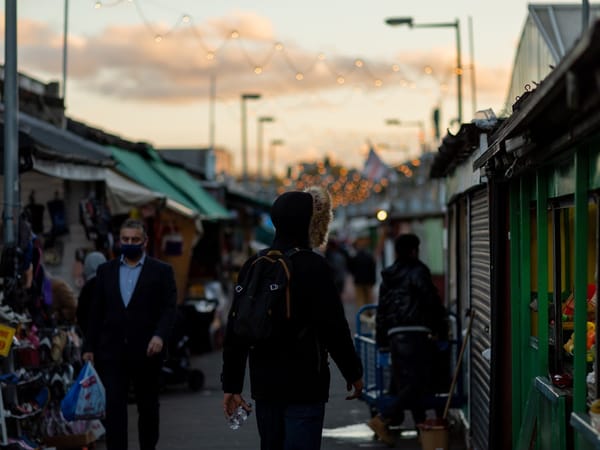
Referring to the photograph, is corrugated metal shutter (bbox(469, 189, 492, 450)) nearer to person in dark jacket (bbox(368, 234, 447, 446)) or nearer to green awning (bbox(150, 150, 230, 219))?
person in dark jacket (bbox(368, 234, 447, 446))

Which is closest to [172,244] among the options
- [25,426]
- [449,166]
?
[449,166]

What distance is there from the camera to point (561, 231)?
803cm

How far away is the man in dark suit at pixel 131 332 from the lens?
9.30 metres

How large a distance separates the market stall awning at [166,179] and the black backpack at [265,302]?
12.3 meters

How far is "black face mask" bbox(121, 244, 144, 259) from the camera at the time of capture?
9555mm

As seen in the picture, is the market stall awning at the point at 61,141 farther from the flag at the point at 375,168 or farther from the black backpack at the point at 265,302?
the flag at the point at 375,168

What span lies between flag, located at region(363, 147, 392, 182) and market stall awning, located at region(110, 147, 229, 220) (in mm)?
15109

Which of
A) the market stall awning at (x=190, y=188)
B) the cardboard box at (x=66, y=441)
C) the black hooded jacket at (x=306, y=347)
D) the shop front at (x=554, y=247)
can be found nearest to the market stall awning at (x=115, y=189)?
the cardboard box at (x=66, y=441)

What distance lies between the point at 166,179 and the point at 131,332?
14791 millimetres

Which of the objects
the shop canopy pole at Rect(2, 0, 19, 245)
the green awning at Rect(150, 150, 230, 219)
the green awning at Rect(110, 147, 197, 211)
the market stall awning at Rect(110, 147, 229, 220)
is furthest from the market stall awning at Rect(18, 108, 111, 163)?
the green awning at Rect(150, 150, 230, 219)

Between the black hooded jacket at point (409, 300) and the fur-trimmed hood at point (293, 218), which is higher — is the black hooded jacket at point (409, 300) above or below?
below

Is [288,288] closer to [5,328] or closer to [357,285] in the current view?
[5,328]

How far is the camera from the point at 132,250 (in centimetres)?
957

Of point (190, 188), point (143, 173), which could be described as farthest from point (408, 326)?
point (190, 188)
